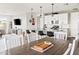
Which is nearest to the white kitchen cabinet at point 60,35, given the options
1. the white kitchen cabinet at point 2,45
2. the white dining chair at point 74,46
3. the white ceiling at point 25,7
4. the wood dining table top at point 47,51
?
the wood dining table top at point 47,51

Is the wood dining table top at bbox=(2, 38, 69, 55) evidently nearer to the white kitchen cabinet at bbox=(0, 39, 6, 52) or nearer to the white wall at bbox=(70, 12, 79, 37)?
the white kitchen cabinet at bbox=(0, 39, 6, 52)

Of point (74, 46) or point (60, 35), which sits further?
point (60, 35)

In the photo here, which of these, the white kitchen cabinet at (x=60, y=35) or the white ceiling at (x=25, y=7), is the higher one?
the white ceiling at (x=25, y=7)

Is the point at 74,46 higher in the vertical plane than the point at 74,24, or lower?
lower

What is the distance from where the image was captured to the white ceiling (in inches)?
63.3

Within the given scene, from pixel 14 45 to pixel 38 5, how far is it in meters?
0.73

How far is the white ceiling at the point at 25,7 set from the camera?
1.61 m

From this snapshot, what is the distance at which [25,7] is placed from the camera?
1.65 m

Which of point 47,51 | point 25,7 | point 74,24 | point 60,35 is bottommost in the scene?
point 47,51

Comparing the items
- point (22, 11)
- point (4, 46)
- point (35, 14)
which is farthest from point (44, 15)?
point (4, 46)

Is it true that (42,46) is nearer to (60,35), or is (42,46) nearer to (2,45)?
(60,35)

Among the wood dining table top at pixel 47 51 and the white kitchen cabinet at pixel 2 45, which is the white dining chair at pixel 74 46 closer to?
the wood dining table top at pixel 47 51

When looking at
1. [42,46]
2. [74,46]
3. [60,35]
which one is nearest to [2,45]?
[42,46]

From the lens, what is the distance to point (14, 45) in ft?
5.63
